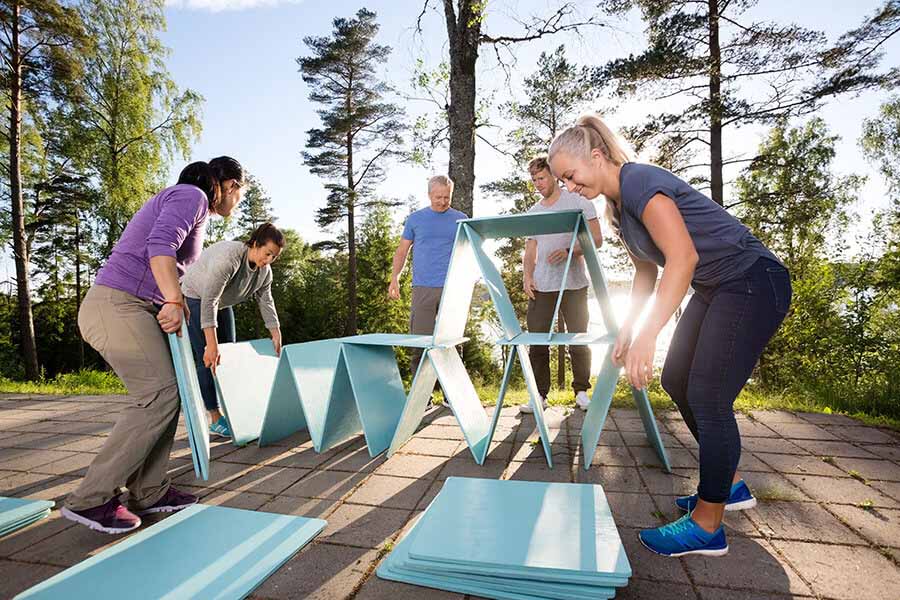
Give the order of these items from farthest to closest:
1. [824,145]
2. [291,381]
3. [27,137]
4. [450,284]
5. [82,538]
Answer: [824,145] < [27,137] < [291,381] < [450,284] < [82,538]

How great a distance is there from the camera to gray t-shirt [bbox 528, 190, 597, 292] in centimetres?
394

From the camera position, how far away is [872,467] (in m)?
2.83

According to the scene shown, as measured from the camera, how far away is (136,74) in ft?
46.5

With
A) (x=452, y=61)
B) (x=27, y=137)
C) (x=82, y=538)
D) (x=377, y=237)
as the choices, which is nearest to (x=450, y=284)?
(x=82, y=538)

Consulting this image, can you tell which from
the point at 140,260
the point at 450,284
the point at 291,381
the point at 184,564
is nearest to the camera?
the point at 184,564

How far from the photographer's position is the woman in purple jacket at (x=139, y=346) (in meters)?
2.14

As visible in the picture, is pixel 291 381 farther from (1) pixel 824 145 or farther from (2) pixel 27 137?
(1) pixel 824 145

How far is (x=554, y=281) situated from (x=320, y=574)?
9.47 feet

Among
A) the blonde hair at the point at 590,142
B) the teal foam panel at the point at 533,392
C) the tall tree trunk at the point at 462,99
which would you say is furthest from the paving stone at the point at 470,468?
the tall tree trunk at the point at 462,99

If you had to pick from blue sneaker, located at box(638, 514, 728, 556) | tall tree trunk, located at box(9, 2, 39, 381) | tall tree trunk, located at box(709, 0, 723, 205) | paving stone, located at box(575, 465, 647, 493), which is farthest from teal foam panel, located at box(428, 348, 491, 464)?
tall tree trunk, located at box(9, 2, 39, 381)

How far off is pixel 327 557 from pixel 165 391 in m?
1.07

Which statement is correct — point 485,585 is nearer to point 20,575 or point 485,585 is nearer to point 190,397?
point 190,397

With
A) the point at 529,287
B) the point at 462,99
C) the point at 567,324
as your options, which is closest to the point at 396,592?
the point at 567,324

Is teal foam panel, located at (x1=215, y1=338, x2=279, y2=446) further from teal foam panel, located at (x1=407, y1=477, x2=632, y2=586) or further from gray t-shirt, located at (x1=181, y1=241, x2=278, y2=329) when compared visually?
teal foam panel, located at (x1=407, y1=477, x2=632, y2=586)
